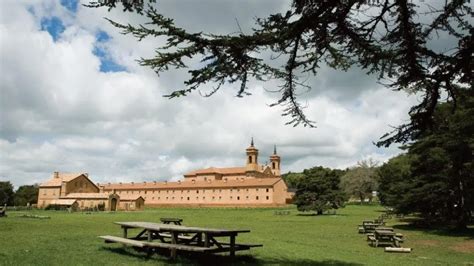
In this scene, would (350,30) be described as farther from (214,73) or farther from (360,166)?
(360,166)

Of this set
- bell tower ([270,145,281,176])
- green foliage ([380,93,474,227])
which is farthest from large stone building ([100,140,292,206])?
green foliage ([380,93,474,227])

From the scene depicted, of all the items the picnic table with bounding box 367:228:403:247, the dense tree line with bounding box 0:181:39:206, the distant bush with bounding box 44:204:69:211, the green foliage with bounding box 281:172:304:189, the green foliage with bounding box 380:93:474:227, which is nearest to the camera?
the picnic table with bounding box 367:228:403:247

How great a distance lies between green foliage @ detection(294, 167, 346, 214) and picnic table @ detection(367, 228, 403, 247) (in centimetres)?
2907

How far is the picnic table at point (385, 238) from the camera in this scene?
55.0ft

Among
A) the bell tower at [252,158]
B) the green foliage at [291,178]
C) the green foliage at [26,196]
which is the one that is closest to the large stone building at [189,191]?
the bell tower at [252,158]

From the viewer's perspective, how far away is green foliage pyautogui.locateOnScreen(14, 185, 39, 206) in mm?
95125

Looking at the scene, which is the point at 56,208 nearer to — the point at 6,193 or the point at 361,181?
the point at 6,193

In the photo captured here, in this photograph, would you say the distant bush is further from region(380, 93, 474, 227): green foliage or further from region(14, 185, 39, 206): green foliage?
region(380, 93, 474, 227): green foliage

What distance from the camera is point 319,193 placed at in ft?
157

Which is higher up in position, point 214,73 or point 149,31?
point 149,31

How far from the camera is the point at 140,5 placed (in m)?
5.69

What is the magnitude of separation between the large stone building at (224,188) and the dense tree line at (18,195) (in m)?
17.2

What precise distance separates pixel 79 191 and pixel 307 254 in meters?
81.8

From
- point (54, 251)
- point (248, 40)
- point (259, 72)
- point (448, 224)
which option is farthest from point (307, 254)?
point (448, 224)
